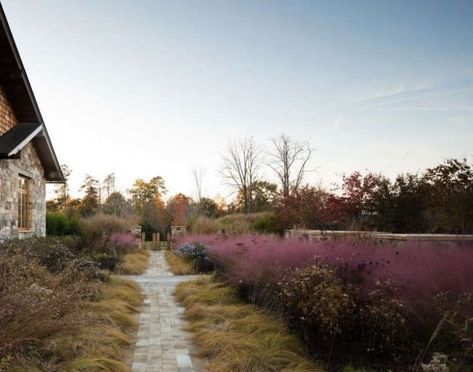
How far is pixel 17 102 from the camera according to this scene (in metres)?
10.3

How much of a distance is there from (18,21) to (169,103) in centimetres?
496

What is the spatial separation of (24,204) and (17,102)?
2626 millimetres

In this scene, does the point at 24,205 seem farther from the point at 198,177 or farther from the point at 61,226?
the point at 198,177

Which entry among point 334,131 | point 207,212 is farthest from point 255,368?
point 207,212

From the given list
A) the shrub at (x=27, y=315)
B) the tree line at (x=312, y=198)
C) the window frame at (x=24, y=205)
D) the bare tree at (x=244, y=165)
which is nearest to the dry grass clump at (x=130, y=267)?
the window frame at (x=24, y=205)

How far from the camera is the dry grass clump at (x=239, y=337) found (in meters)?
4.45

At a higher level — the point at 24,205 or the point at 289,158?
the point at 289,158

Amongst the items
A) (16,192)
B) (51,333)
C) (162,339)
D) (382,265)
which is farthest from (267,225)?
(51,333)

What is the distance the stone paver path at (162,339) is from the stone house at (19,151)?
3448 mm

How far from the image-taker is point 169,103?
14.2 meters

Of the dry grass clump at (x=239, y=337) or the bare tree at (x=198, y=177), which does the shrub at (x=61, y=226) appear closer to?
the dry grass clump at (x=239, y=337)

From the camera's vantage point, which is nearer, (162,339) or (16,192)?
(162,339)

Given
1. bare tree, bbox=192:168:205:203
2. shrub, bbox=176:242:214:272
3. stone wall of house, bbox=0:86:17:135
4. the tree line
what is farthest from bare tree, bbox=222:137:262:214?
stone wall of house, bbox=0:86:17:135

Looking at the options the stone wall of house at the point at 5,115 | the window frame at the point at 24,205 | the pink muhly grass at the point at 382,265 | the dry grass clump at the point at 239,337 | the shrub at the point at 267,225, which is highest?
the stone wall of house at the point at 5,115
